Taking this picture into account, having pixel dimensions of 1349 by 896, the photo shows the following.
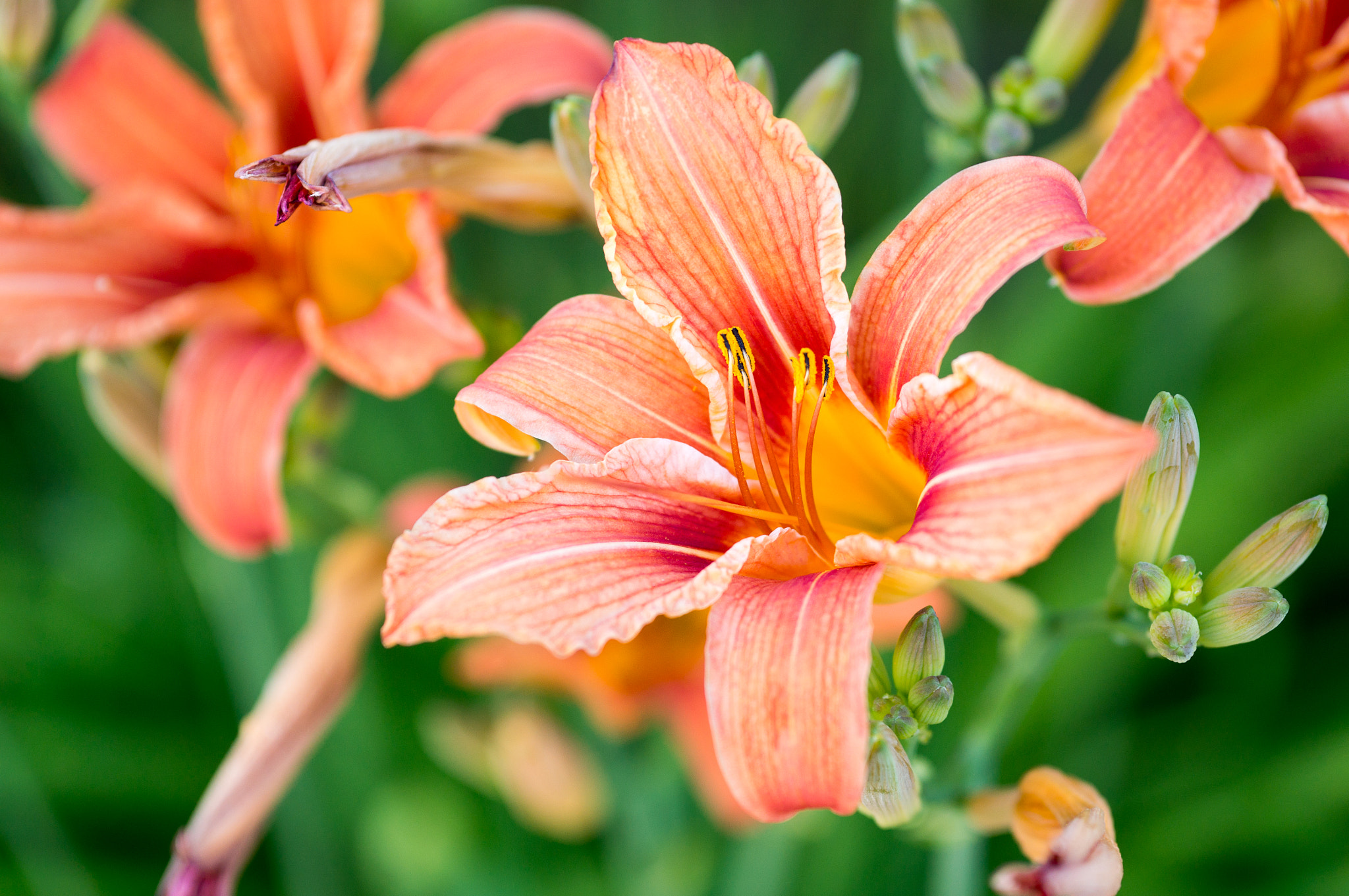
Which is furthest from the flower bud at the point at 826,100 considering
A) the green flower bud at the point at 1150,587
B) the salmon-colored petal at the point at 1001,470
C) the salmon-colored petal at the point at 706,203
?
the green flower bud at the point at 1150,587

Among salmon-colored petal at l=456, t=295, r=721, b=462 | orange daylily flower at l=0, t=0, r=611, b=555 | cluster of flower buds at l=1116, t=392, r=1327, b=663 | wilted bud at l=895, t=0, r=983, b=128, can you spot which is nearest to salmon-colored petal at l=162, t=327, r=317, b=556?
orange daylily flower at l=0, t=0, r=611, b=555

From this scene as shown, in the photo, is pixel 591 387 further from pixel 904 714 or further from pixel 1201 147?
pixel 1201 147

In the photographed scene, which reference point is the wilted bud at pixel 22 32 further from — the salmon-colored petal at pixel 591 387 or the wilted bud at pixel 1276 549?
the wilted bud at pixel 1276 549

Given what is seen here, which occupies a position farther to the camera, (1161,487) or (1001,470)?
(1161,487)

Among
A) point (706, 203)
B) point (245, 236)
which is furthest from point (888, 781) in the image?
point (245, 236)

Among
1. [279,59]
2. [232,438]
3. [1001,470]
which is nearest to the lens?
[1001,470]

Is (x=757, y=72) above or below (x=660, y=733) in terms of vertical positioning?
above
